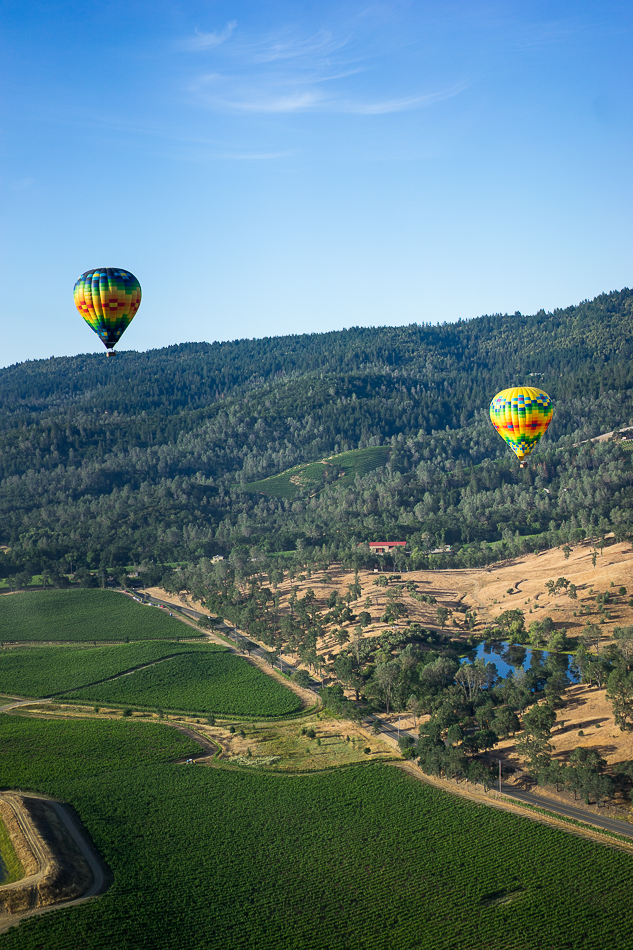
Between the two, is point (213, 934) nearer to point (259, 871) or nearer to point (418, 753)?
point (259, 871)

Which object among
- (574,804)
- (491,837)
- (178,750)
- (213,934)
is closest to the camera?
(213,934)

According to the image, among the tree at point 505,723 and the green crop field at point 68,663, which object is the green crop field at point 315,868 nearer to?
the tree at point 505,723

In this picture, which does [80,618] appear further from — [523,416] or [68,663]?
[523,416]

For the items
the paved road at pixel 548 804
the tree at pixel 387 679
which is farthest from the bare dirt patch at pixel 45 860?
the tree at pixel 387 679

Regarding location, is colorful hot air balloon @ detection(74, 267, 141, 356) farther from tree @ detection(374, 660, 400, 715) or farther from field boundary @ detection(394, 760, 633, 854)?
field boundary @ detection(394, 760, 633, 854)

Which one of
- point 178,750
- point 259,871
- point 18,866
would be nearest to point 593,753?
point 259,871

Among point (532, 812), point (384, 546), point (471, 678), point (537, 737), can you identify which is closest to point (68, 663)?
point (471, 678)
